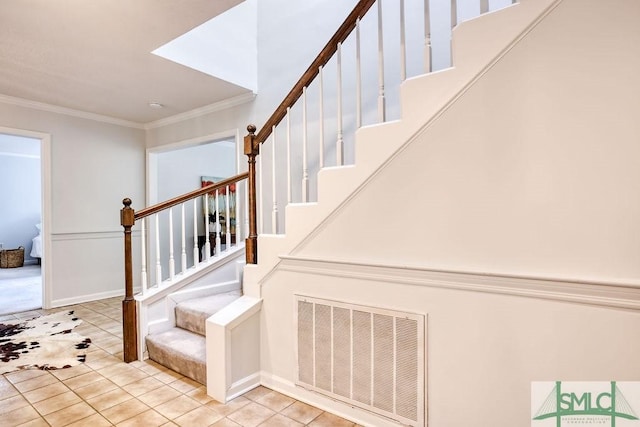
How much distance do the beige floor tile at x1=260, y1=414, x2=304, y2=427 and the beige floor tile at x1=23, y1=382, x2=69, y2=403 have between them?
4.75ft

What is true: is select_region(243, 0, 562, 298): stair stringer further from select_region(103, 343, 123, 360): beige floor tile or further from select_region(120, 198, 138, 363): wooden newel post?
select_region(103, 343, 123, 360): beige floor tile

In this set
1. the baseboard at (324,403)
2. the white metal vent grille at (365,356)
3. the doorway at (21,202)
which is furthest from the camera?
the doorway at (21,202)

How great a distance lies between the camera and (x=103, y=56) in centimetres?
291

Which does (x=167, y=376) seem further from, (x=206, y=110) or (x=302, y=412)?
(x=206, y=110)

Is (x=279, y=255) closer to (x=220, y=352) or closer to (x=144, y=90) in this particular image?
(x=220, y=352)

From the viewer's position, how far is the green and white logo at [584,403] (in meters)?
1.29

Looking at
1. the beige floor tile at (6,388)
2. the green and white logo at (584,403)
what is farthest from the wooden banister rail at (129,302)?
the green and white logo at (584,403)

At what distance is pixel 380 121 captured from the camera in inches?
70.5

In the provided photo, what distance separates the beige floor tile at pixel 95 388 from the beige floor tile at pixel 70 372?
0.81 ft

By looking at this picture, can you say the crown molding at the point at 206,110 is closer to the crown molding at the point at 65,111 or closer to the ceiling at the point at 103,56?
the ceiling at the point at 103,56

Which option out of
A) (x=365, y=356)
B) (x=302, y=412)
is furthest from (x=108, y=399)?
(x=365, y=356)

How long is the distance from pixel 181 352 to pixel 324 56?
2.27m

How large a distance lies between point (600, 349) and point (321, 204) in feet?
4.50

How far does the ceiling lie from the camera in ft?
7.51
